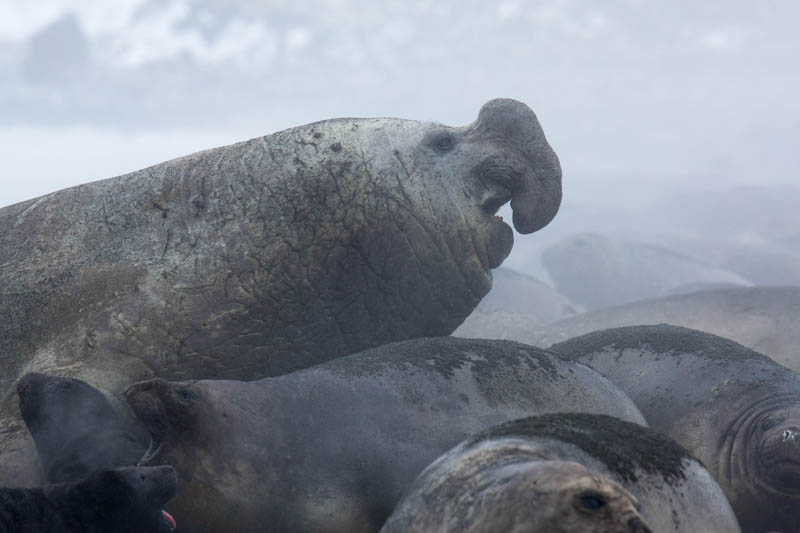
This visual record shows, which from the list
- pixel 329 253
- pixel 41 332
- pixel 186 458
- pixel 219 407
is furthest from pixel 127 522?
pixel 329 253

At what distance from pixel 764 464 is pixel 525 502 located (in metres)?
2.20

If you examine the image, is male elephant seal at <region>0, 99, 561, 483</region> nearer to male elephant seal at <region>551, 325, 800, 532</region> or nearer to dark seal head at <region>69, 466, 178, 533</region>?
male elephant seal at <region>551, 325, 800, 532</region>

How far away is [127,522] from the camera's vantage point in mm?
2516

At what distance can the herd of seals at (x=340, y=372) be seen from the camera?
8.04 feet

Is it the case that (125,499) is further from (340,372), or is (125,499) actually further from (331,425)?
(340,372)

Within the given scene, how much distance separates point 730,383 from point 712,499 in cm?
182

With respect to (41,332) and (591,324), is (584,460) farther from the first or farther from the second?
(591,324)

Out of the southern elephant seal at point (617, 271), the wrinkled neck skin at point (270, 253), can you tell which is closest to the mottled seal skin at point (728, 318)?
the wrinkled neck skin at point (270, 253)

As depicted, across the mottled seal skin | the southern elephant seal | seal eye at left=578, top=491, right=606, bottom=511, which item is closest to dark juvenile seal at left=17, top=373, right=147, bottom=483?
seal eye at left=578, top=491, right=606, bottom=511

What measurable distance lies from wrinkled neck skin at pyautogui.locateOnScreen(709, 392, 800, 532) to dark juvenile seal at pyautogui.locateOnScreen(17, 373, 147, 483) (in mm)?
2614

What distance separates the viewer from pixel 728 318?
7789mm

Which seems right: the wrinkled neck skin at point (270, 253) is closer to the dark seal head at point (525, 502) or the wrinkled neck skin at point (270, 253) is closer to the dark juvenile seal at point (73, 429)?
the dark juvenile seal at point (73, 429)

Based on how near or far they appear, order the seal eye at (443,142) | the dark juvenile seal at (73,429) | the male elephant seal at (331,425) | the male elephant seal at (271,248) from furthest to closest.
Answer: the seal eye at (443,142), the male elephant seal at (271,248), the dark juvenile seal at (73,429), the male elephant seal at (331,425)

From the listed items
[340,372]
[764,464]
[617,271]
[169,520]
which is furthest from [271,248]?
[617,271]
